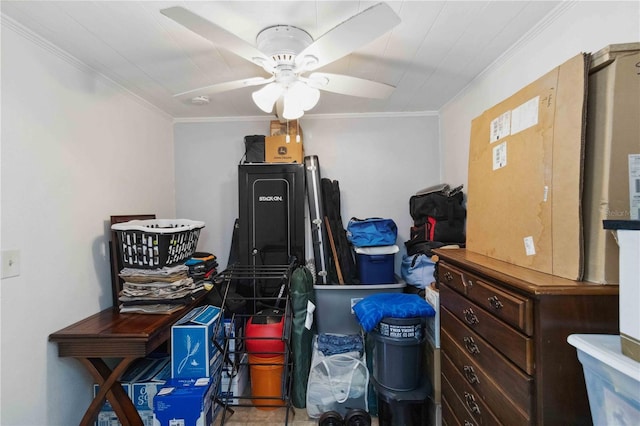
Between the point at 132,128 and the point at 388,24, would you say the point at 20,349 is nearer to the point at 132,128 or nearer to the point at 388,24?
the point at 132,128

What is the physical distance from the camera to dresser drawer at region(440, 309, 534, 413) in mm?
867

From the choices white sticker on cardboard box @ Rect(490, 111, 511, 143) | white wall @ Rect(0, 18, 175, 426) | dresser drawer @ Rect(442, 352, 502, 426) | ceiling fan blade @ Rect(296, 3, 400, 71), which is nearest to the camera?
ceiling fan blade @ Rect(296, 3, 400, 71)

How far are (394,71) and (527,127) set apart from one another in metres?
1.11

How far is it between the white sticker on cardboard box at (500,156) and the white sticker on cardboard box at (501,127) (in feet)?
0.13

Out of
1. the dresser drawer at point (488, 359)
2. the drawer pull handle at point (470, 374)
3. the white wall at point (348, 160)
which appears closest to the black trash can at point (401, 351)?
the dresser drawer at point (488, 359)

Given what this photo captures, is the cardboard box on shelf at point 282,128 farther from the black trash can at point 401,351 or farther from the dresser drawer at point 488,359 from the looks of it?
the dresser drawer at point 488,359

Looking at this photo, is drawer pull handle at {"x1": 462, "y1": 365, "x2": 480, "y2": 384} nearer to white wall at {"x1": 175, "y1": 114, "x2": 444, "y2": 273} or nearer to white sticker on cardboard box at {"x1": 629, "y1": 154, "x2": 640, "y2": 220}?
white sticker on cardboard box at {"x1": 629, "y1": 154, "x2": 640, "y2": 220}

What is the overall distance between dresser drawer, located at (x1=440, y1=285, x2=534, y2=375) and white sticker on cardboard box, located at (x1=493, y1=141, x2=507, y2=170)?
61 cm

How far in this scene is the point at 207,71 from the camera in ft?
6.15

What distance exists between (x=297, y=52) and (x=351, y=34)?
0.42 metres

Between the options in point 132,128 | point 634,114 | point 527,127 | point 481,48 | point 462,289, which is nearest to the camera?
point 634,114

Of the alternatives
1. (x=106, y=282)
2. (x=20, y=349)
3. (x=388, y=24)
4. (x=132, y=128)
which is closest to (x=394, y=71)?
(x=388, y=24)

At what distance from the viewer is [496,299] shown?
39.4 inches

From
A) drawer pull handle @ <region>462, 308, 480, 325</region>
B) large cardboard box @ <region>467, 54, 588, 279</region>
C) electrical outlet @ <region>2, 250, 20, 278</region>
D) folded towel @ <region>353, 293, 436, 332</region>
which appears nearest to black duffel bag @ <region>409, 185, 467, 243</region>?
folded towel @ <region>353, 293, 436, 332</region>
